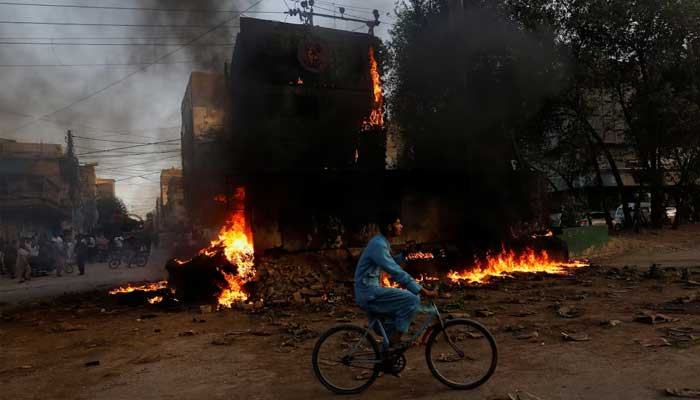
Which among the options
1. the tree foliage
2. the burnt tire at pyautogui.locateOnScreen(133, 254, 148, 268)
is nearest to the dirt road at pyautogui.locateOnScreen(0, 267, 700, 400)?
the tree foliage

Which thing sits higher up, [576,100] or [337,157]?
[576,100]

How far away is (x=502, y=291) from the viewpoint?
12172 mm

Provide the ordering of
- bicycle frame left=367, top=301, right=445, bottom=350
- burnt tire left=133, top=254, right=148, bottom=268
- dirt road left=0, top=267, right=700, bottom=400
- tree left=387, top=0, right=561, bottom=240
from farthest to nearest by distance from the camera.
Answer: burnt tire left=133, top=254, right=148, bottom=268, tree left=387, top=0, right=561, bottom=240, dirt road left=0, top=267, right=700, bottom=400, bicycle frame left=367, top=301, right=445, bottom=350

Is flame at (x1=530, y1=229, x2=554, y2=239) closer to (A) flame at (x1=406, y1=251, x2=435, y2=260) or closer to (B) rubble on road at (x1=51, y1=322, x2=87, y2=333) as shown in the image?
(A) flame at (x1=406, y1=251, x2=435, y2=260)

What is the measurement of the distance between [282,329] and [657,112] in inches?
849

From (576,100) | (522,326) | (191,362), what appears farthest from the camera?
(576,100)

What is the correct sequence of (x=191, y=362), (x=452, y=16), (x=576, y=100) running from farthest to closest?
(x=576, y=100)
(x=452, y=16)
(x=191, y=362)

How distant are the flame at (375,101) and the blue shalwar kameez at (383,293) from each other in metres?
14.8

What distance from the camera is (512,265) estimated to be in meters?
15.8

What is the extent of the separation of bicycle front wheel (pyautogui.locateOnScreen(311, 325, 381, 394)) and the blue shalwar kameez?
265 millimetres

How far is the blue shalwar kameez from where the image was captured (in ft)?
16.7

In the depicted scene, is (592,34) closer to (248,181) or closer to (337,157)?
(337,157)

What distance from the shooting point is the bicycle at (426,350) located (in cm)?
507

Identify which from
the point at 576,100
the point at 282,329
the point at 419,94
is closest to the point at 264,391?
the point at 282,329
